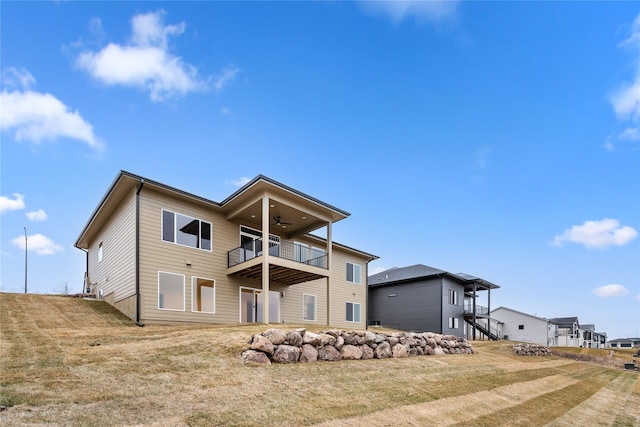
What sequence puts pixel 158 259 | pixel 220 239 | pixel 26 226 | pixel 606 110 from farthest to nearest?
1. pixel 26 226
2. pixel 606 110
3. pixel 220 239
4. pixel 158 259

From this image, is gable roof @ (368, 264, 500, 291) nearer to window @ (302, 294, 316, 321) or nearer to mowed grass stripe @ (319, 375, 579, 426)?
window @ (302, 294, 316, 321)

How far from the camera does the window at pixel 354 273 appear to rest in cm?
2419

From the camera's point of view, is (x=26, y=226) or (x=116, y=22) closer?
(x=116, y=22)

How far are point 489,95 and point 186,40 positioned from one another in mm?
15038

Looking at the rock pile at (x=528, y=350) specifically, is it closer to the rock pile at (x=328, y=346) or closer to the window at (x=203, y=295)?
the rock pile at (x=328, y=346)

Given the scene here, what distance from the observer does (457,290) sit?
106 ft

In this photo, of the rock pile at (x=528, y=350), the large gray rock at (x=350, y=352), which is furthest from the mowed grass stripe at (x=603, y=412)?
the rock pile at (x=528, y=350)

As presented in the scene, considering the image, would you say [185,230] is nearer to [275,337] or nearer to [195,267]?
[195,267]

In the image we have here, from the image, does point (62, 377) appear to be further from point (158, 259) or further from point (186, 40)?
point (186, 40)

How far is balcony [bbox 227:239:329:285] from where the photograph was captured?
52.7 feet

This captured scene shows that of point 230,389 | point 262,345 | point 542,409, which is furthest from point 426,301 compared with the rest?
point 230,389

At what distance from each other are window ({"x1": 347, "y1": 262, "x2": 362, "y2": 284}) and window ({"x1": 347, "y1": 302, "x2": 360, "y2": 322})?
1.45 meters

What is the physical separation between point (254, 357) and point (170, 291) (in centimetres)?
802

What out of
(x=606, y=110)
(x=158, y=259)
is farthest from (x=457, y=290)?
(x=158, y=259)
